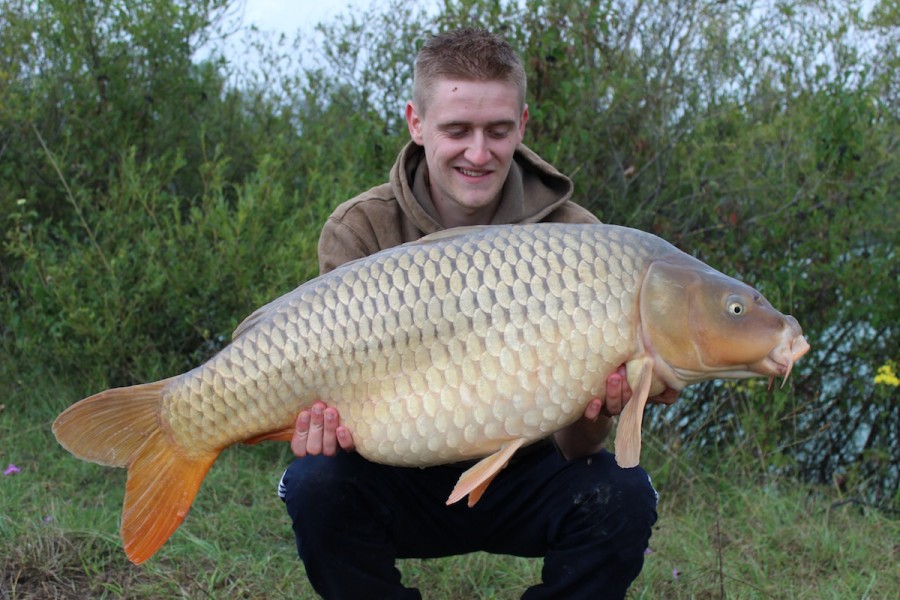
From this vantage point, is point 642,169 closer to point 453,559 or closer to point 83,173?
point 453,559

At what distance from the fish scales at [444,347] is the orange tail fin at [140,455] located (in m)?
0.06

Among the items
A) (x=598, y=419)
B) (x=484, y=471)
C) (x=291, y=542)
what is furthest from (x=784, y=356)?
(x=291, y=542)

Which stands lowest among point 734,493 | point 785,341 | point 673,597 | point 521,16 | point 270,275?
point 734,493

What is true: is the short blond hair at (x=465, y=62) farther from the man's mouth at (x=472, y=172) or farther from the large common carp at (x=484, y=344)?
the large common carp at (x=484, y=344)

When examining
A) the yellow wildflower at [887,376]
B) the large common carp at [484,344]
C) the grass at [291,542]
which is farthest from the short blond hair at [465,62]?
the yellow wildflower at [887,376]

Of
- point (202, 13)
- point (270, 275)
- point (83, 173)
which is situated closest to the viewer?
point (270, 275)

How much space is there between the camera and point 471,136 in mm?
1826

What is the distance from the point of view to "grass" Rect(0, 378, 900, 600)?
80.7 inches

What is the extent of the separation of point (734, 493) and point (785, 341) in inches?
57.4

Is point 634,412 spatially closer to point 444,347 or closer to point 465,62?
point 444,347

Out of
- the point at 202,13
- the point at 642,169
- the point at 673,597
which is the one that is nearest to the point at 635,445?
the point at 673,597

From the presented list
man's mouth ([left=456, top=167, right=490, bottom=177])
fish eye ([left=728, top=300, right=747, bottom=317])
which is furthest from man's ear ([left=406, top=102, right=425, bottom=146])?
fish eye ([left=728, top=300, right=747, bottom=317])

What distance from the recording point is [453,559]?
2.22 meters

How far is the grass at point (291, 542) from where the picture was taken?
80.7 inches
